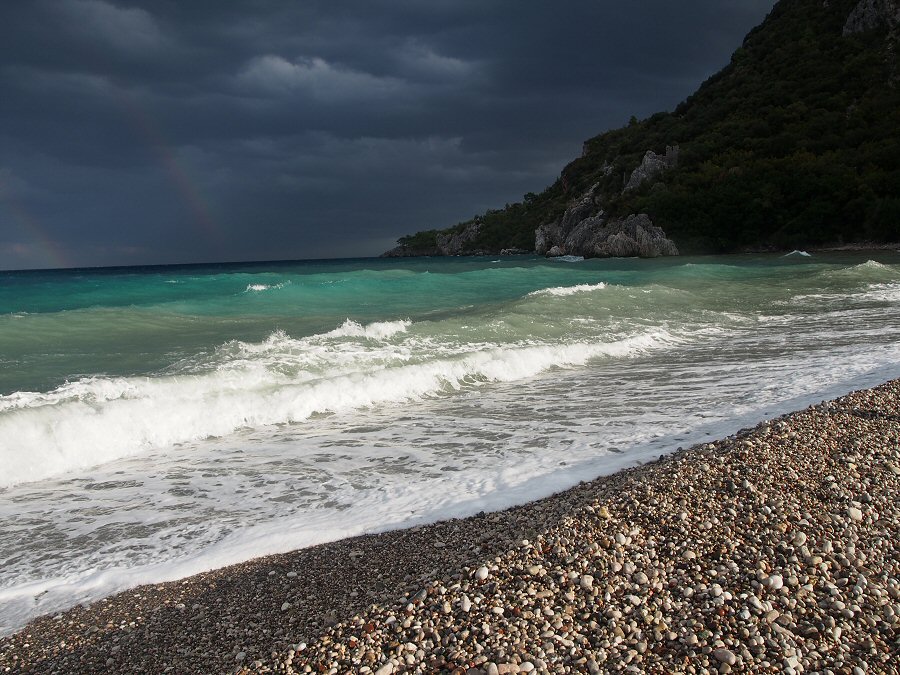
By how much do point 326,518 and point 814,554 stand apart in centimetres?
348

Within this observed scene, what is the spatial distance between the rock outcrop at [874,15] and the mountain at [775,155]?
0.13 metres

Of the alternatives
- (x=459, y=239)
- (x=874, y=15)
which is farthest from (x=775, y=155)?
(x=459, y=239)

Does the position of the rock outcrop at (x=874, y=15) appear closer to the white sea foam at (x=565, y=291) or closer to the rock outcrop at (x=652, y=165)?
the rock outcrop at (x=652, y=165)

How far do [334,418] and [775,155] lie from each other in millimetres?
72852

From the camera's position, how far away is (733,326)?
16.1 metres

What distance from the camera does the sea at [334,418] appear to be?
482 cm

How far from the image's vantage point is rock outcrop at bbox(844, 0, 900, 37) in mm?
70938

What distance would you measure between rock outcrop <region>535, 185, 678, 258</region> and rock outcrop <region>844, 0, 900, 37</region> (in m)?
36.3

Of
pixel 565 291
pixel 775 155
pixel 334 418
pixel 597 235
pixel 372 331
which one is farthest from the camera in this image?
pixel 597 235

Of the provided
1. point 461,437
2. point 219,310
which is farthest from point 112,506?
point 219,310

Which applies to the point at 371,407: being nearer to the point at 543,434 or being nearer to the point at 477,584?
the point at 543,434

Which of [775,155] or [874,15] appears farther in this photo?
[874,15]

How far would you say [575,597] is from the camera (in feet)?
10.2

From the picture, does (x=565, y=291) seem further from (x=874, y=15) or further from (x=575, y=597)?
(x=874, y=15)
